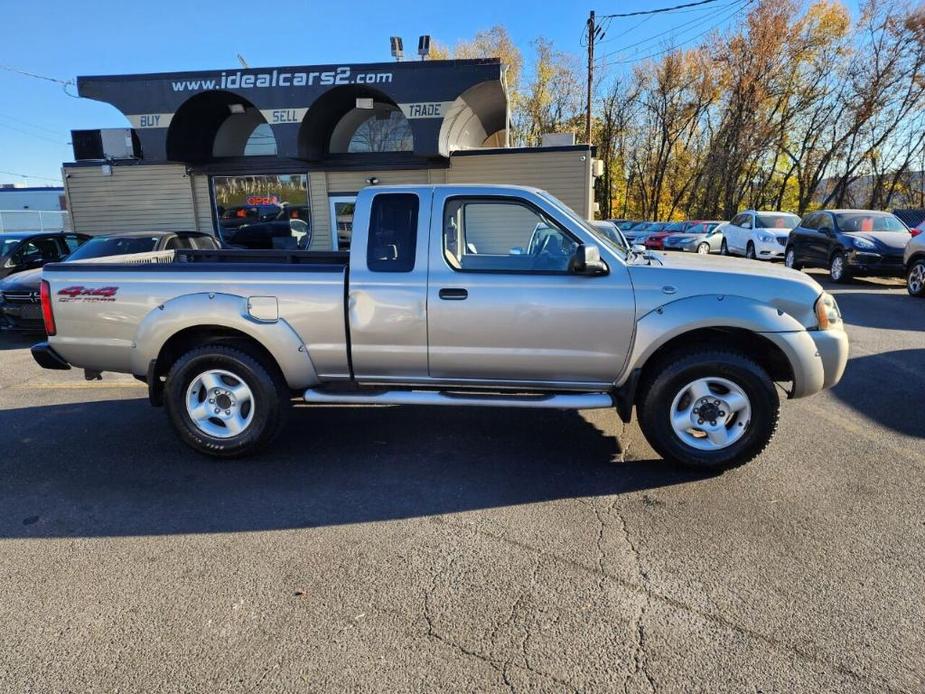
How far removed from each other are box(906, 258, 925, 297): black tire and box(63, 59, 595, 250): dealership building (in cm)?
704

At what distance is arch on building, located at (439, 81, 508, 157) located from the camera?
12938 millimetres

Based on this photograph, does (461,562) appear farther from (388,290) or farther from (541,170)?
(541,170)

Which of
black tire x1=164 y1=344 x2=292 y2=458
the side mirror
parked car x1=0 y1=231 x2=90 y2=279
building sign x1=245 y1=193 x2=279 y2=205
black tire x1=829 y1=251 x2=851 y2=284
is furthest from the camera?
building sign x1=245 y1=193 x2=279 y2=205

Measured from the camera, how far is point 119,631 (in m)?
2.52

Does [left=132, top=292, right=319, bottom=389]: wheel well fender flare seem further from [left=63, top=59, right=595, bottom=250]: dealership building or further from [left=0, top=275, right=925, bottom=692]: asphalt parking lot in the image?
[left=63, top=59, right=595, bottom=250]: dealership building

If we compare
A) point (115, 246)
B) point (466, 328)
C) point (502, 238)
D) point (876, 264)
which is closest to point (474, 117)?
point (115, 246)

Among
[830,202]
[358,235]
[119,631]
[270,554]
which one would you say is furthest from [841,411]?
[830,202]

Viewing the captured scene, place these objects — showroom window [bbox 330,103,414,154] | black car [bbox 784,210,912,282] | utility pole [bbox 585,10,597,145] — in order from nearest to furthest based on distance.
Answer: black car [bbox 784,210,912,282] → showroom window [bbox 330,103,414,154] → utility pole [bbox 585,10,597,145]

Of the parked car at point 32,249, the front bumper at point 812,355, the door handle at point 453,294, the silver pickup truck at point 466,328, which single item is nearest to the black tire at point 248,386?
the silver pickup truck at point 466,328

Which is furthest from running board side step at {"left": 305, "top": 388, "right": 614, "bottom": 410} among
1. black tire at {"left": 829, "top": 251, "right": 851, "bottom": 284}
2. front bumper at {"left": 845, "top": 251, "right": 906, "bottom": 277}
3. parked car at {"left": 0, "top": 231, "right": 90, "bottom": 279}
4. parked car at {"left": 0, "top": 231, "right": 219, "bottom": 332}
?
black tire at {"left": 829, "top": 251, "right": 851, "bottom": 284}

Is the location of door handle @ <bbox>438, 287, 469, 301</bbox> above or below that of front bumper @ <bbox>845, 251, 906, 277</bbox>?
above

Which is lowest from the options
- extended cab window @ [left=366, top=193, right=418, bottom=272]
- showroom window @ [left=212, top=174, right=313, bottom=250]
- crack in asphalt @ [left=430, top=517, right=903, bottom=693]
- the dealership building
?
crack in asphalt @ [left=430, top=517, right=903, bottom=693]

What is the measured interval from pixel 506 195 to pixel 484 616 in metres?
2.81

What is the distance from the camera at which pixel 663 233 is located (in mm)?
28297
